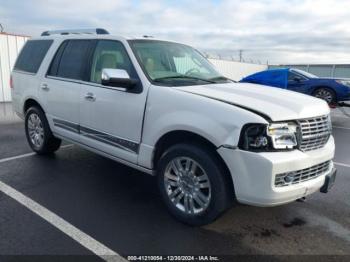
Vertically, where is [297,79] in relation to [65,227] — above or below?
above

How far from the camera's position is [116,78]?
359cm

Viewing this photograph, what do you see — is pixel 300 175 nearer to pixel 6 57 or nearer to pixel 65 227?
pixel 65 227

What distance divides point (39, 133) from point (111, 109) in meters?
2.15

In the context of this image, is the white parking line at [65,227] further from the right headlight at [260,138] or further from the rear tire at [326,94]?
the rear tire at [326,94]

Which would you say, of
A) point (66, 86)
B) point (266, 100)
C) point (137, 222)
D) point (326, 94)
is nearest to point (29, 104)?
point (66, 86)

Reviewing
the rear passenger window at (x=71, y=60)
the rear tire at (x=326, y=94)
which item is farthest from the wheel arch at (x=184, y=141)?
the rear tire at (x=326, y=94)

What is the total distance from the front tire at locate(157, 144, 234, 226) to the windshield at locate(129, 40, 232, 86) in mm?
896

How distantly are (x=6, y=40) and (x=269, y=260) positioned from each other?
13.6 meters

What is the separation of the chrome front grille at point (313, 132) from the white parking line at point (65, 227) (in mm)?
1955

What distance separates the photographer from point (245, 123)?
9.70 ft

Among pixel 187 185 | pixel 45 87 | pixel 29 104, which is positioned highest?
pixel 45 87

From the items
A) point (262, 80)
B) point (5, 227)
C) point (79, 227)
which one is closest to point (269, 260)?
point (79, 227)

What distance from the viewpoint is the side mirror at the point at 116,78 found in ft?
11.8

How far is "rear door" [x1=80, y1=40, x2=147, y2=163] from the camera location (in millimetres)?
3842
